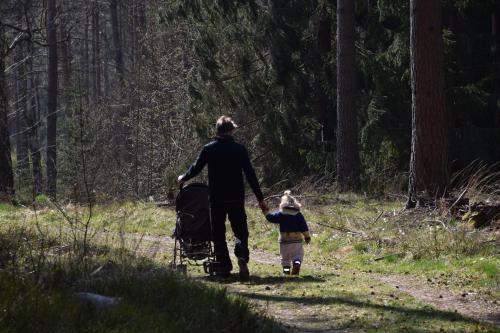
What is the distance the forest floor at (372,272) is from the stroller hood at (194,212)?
1.89 ft

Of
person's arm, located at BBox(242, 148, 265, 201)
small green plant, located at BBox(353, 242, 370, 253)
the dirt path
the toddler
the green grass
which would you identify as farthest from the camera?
small green plant, located at BBox(353, 242, 370, 253)

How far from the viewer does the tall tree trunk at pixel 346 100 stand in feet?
70.1

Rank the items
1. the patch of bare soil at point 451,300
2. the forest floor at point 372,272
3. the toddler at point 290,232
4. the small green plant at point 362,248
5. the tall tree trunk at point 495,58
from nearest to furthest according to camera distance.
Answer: the forest floor at point 372,272 < the patch of bare soil at point 451,300 < the toddler at point 290,232 < the small green plant at point 362,248 < the tall tree trunk at point 495,58

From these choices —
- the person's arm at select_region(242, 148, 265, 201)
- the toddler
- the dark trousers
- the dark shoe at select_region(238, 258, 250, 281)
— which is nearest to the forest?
the dark shoe at select_region(238, 258, 250, 281)

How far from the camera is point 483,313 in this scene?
873cm

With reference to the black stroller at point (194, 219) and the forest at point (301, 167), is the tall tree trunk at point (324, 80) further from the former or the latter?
the black stroller at point (194, 219)

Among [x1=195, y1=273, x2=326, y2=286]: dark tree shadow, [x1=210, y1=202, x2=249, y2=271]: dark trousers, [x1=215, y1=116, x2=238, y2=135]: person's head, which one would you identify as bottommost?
[x1=195, y1=273, x2=326, y2=286]: dark tree shadow

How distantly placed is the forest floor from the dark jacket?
1103 millimetres

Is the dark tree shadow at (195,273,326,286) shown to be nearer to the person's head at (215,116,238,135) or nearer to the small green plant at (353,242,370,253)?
the person's head at (215,116,238,135)

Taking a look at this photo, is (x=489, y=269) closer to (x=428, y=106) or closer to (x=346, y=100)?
(x=428, y=106)

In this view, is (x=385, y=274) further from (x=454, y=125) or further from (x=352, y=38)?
(x=454, y=125)

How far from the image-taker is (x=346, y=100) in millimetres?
21906

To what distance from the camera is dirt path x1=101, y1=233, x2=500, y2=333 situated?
791 cm

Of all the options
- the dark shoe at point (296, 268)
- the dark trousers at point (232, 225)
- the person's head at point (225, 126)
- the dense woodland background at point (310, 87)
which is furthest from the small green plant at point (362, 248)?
the dense woodland background at point (310, 87)
